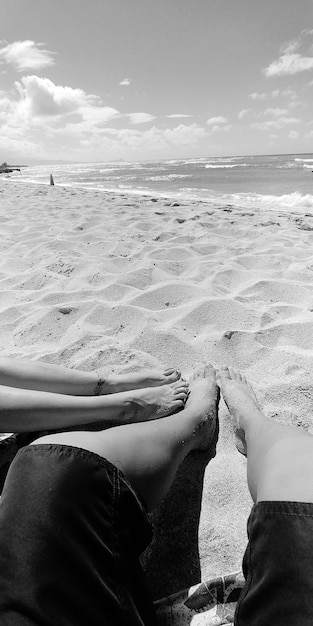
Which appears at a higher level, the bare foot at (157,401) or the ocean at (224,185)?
the ocean at (224,185)

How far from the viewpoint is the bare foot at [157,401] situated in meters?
1.44

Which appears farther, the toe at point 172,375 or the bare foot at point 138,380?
the toe at point 172,375

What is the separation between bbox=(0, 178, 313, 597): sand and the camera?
1139 mm

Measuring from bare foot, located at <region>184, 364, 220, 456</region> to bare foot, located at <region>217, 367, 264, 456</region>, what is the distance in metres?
0.05

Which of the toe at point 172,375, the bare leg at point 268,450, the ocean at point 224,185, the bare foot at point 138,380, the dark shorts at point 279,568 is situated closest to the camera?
the dark shorts at point 279,568

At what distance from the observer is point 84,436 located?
0.94 meters

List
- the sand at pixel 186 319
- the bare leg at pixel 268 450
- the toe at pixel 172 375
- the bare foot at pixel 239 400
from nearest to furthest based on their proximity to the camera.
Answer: the bare leg at pixel 268 450, the sand at pixel 186 319, the bare foot at pixel 239 400, the toe at pixel 172 375

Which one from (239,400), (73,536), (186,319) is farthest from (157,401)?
(73,536)

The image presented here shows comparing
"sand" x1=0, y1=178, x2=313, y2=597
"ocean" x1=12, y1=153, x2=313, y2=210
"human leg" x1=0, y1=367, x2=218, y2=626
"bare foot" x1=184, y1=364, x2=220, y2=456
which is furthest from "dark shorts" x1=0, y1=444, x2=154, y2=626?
"ocean" x1=12, y1=153, x2=313, y2=210

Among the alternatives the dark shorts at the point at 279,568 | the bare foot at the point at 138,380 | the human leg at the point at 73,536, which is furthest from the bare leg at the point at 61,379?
the dark shorts at the point at 279,568

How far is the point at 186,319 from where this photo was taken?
6.84ft

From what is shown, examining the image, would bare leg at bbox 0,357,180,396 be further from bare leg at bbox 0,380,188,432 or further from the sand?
the sand

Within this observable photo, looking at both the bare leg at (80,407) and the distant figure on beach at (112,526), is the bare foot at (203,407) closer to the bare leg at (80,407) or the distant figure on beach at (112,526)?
the bare leg at (80,407)

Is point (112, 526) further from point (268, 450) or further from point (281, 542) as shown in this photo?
point (268, 450)
